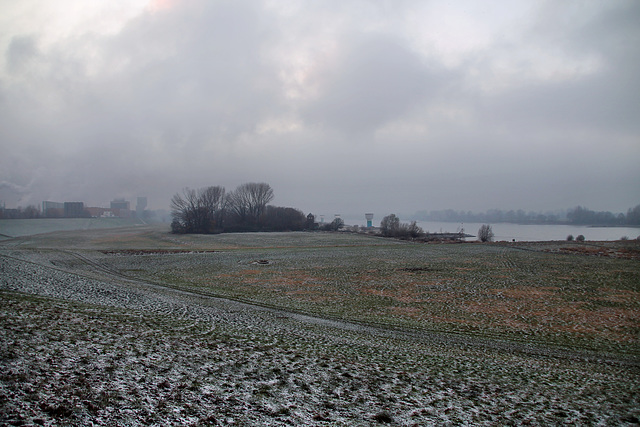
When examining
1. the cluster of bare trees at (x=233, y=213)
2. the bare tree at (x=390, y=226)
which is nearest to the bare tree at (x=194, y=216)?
the cluster of bare trees at (x=233, y=213)

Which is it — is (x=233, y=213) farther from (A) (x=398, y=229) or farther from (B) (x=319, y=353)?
(B) (x=319, y=353)

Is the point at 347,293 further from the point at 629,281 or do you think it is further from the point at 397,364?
the point at 629,281

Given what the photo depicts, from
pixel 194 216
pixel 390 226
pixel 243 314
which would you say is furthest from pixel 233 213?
pixel 243 314

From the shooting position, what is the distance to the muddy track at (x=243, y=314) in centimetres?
1280

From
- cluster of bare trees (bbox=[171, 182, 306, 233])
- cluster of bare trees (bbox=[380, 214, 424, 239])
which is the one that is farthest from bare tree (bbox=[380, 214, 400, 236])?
cluster of bare trees (bbox=[171, 182, 306, 233])

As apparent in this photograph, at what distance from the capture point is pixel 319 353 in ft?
34.7

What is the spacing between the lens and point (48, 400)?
6.02 m

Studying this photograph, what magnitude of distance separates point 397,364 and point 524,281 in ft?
69.2

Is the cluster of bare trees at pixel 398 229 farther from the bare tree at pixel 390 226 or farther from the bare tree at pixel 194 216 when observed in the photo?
the bare tree at pixel 194 216

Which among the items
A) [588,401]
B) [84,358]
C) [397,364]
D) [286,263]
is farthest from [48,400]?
[286,263]

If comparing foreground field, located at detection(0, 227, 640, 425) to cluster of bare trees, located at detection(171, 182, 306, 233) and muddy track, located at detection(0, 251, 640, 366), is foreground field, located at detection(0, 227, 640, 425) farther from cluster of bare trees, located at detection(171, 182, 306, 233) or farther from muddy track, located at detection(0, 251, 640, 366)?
cluster of bare trees, located at detection(171, 182, 306, 233)

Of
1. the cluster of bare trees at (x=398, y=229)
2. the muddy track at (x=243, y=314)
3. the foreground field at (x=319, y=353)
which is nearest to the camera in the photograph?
the foreground field at (x=319, y=353)

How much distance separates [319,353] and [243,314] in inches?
283

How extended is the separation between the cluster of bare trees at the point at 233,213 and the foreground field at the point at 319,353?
78.2 meters
